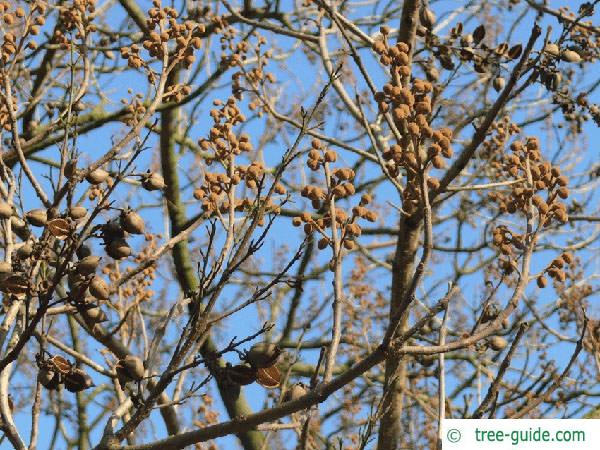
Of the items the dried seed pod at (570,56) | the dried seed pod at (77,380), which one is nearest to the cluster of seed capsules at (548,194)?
the dried seed pod at (570,56)

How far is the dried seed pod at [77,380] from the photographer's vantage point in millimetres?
3078

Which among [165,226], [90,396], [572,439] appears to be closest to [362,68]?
[572,439]

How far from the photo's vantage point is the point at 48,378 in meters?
3.04

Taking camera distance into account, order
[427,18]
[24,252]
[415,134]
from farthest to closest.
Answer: [427,18] < [24,252] < [415,134]

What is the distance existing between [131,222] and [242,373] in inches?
23.4

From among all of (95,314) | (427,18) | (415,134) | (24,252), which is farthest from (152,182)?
(427,18)

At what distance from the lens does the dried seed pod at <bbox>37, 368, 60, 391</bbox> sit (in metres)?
3.03

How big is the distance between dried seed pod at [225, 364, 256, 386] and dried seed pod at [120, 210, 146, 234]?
534 millimetres

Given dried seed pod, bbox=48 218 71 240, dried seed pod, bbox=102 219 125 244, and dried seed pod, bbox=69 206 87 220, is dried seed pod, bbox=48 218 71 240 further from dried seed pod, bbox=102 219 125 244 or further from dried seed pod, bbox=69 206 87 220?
dried seed pod, bbox=102 219 125 244

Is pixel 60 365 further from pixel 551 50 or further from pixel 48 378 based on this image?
pixel 551 50

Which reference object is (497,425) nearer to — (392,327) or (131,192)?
(392,327)

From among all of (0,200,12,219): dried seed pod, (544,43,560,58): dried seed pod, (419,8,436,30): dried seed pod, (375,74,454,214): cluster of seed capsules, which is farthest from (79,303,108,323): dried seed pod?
(419,8,436,30): dried seed pod

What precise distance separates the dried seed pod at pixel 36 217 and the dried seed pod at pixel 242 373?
756 mm

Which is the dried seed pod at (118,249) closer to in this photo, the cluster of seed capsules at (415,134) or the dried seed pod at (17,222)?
the dried seed pod at (17,222)
